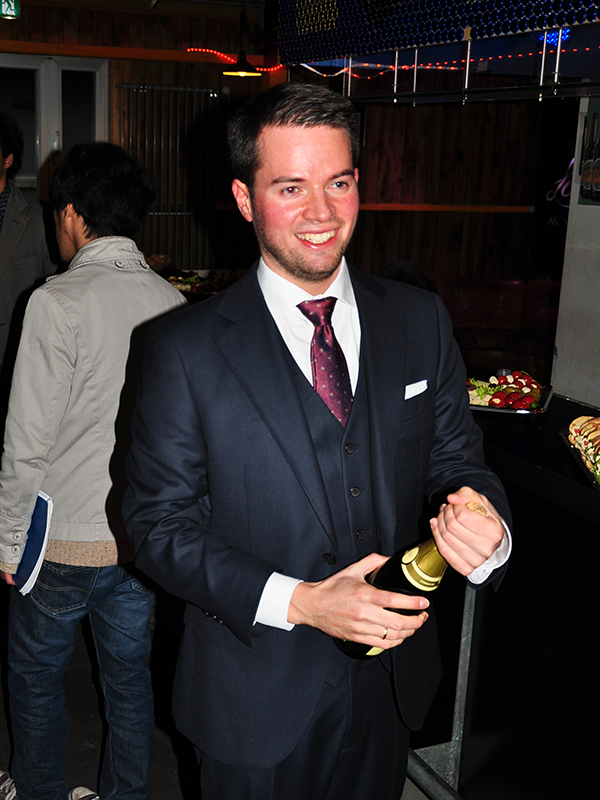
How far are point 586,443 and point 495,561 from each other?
102cm

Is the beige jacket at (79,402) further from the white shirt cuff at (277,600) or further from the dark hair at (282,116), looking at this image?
the white shirt cuff at (277,600)

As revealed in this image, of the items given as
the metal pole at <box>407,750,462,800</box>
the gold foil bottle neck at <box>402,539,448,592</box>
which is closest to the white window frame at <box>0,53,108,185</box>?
the metal pole at <box>407,750,462,800</box>

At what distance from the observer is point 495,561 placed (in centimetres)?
152

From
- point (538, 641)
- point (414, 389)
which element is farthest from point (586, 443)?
point (414, 389)

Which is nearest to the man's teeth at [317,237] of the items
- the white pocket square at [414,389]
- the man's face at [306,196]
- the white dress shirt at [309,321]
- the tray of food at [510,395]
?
the man's face at [306,196]

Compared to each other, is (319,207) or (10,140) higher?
(10,140)

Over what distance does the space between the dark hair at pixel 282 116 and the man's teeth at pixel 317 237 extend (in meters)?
0.15

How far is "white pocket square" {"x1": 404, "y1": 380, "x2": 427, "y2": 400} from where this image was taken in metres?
1.61

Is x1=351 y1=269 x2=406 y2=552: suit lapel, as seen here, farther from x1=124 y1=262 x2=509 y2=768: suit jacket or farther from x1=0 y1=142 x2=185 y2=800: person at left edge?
x1=0 y1=142 x2=185 y2=800: person at left edge

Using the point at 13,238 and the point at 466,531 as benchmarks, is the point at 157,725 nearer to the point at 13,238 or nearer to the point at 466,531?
the point at 13,238

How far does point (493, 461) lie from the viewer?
2.54m

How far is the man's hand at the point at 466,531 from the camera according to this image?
4.36ft

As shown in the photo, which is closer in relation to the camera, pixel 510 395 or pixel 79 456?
pixel 79 456

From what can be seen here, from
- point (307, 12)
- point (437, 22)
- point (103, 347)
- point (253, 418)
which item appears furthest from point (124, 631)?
point (307, 12)
